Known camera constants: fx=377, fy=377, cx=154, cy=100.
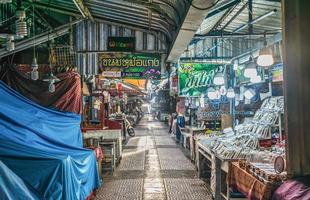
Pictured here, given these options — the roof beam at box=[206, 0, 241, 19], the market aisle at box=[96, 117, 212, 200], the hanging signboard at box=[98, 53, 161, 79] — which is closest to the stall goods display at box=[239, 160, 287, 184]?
the market aisle at box=[96, 117, 212, 200]

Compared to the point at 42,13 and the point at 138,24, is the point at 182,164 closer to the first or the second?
the point at 138,24

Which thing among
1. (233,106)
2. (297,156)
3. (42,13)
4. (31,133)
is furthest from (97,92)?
(297,156)

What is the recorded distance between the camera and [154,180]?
10.0m

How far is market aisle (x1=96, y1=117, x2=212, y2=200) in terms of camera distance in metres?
8.45

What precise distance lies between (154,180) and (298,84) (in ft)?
20.7

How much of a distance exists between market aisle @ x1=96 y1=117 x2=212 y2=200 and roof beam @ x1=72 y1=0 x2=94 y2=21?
432 cm

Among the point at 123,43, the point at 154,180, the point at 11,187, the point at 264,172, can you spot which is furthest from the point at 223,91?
the point at 11,187

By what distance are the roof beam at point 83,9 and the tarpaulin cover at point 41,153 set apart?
105 inches

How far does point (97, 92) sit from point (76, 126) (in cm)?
623

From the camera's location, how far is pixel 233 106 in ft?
45.2

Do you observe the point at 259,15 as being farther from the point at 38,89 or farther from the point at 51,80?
the point at 38,89

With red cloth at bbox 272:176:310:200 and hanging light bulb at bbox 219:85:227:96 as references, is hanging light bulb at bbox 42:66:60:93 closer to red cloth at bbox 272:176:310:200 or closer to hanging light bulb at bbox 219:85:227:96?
red cloth at bbox 272:176:310:200

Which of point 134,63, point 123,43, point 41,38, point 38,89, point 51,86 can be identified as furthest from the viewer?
point 134,63

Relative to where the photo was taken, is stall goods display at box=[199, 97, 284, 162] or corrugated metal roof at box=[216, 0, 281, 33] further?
corrugated metal roof at box=[216, 0, 281, 33]
